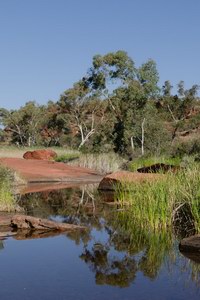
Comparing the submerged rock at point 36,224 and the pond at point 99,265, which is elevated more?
the submerged rock at point 36,224

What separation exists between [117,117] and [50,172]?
1485 centimetres

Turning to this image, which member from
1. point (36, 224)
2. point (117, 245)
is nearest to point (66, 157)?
point (36, 224)

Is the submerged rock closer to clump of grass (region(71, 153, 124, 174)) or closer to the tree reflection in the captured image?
the tree reflection

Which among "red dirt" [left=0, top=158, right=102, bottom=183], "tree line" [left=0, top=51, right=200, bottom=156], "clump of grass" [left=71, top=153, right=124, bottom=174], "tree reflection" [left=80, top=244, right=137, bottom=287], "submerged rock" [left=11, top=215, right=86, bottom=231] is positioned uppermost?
"tree line" [left=0, top=51, right=200, bottom=156]

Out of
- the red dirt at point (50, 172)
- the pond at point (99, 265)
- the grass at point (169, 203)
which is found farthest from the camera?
the red dirt at point (50, 172)

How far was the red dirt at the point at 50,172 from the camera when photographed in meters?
26.8

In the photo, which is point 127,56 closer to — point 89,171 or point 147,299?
point 89,171

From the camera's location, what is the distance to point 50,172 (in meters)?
27.9

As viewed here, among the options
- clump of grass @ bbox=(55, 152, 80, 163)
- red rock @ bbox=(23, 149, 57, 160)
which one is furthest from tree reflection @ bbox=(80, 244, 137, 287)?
red rock @ bbox=(23, 149, 57, 160)

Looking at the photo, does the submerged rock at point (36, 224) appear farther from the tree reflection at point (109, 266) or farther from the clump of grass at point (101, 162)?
the clump of grass at point (101, 162)

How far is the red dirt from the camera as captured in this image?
26.8m

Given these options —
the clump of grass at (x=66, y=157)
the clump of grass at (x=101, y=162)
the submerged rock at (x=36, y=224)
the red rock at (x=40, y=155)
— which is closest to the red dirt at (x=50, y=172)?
the clump of grass at (x=101, y=162)

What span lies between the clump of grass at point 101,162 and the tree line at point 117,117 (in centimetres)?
404

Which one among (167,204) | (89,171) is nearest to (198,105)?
(89,171)
